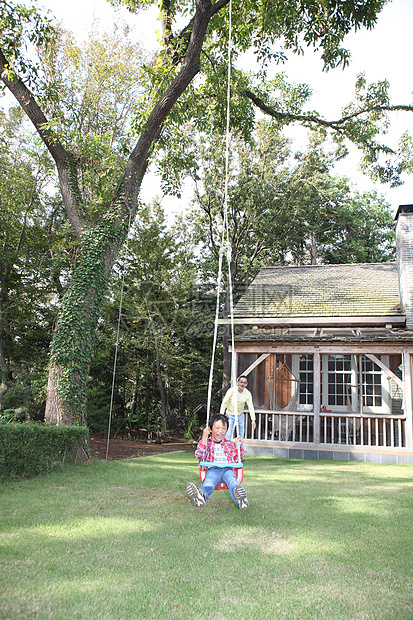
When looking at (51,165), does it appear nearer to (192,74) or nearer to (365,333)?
(192,74)

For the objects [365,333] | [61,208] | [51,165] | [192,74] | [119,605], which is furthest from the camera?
[61,208]

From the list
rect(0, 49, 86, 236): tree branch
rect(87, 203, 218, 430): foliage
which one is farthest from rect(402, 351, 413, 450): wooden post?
rect(87, 203, 218, 430): foliage

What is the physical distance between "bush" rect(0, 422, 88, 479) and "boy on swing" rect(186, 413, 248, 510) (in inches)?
111

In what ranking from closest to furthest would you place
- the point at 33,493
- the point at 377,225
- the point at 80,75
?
the point at 33,493 → the point at 80,75 → the point at 377,225

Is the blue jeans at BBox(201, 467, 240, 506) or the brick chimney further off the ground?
the brick chimney

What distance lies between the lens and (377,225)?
26734 millimetres

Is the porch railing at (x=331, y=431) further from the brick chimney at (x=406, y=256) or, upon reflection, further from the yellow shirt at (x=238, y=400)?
the yellow shirt at (x=238, y=400)

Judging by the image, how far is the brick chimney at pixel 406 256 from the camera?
1223 cm

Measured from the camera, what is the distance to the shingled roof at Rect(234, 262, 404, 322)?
13.0 meters

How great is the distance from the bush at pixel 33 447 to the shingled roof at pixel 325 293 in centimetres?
731

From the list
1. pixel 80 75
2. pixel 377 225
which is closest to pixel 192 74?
pixel 80 75

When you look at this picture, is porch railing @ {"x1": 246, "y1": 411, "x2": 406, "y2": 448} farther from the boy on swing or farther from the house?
the boy on swing

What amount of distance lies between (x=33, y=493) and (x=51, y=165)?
44.0ft

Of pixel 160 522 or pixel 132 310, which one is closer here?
pixel 160 522
